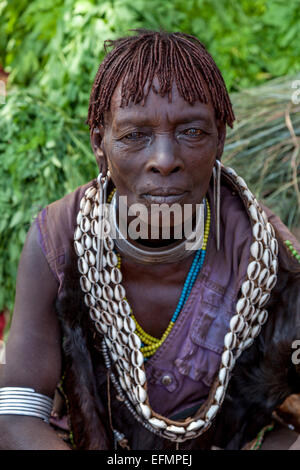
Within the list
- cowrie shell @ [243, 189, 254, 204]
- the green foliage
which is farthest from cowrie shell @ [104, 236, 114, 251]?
the green foliage

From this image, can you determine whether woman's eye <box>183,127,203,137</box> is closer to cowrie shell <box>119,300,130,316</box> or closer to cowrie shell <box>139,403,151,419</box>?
cowrie shell <box>119,300,130,316</box>

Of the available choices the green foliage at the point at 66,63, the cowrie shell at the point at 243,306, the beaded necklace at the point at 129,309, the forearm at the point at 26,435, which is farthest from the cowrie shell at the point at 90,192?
the green foliage at the point at 66,63

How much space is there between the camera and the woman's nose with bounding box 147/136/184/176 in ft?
5.30

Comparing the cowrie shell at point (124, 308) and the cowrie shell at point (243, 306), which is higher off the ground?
the cowrie shell at point (243, 306)

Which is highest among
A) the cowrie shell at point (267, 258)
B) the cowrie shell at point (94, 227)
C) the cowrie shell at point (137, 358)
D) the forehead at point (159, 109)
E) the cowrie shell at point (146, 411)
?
the forehead at point (159, 109)

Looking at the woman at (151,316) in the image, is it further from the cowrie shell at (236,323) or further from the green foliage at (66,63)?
the green foliage at (66,63)

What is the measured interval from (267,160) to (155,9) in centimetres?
119

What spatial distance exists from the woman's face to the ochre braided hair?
2 centimetres

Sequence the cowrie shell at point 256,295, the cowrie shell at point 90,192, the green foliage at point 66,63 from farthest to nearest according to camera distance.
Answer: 1. the green foliage at point 66,63
2. the cowrie shell at point 90,192
3. the cowrie shell at point 256,295

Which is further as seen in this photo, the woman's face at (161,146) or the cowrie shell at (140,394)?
the cowrie shell at (140,394)

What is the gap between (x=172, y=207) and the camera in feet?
5.54

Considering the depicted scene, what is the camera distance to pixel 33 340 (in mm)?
1849

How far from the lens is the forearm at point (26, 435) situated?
1745mm

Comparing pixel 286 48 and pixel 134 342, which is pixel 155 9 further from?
pixel 134 342
